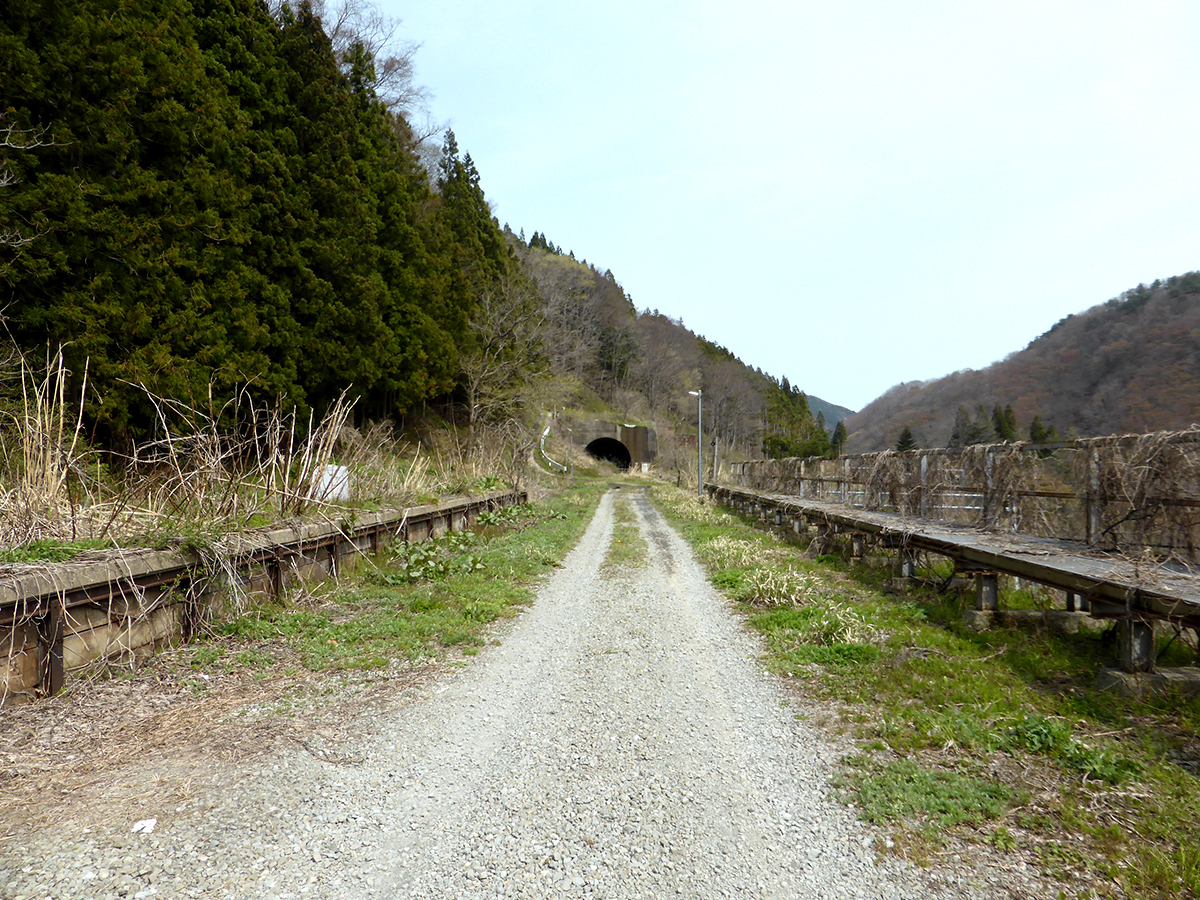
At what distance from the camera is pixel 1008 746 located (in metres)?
3.39

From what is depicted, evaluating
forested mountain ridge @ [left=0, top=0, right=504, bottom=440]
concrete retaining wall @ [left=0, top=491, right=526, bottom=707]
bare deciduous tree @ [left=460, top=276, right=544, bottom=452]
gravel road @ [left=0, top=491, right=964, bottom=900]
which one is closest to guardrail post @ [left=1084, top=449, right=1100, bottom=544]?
gravel road @ [left=0, top=491, right=964, bottom=900]

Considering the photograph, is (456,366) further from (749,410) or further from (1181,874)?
(749,410)

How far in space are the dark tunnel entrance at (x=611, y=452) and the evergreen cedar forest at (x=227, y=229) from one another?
76.4 feet

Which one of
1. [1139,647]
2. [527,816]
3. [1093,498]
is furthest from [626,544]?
[527,816]

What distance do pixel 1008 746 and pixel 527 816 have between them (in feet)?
8.45

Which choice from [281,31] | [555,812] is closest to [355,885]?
[555,812]

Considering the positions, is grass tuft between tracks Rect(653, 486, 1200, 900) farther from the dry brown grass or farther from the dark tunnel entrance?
the dark tunnel entrance

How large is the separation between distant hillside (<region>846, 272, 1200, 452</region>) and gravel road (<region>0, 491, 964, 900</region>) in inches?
717

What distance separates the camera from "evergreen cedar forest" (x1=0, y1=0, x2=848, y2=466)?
898cm

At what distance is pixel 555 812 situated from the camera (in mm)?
2859

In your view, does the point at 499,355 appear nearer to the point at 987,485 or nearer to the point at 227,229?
the point at 227,229

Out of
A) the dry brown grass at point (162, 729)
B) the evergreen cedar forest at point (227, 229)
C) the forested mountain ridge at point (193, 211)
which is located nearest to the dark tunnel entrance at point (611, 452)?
the evergreen cedar forest at point (227, 229)

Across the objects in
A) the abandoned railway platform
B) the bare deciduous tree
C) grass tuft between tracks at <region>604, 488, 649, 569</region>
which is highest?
the bare deciduous tree

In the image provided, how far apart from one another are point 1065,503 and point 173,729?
7.76 meters
